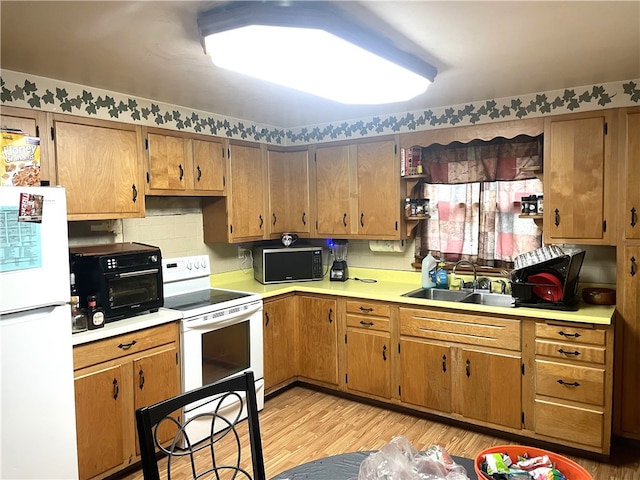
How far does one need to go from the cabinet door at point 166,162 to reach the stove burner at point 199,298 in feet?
2.56

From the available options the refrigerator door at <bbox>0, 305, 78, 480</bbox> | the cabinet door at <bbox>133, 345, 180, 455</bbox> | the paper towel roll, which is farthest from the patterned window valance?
the refrigerator door at <bbox>0, 305, 78, 480</bbox>

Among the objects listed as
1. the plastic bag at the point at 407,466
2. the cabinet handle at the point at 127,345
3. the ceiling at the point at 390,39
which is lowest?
the cabinet handle at the point at 127,345

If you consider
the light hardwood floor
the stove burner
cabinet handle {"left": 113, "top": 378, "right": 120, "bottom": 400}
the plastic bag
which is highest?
the stove burner

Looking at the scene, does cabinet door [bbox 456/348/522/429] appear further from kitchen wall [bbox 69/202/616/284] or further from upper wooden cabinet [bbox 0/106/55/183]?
upper wooden cabinet [bbox 0/106/55/183]

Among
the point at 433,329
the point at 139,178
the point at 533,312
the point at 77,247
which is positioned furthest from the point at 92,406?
the point at 533,312

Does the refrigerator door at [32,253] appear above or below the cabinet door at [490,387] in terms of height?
above

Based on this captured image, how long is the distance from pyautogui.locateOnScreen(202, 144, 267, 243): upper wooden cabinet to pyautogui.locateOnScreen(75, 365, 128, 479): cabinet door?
4.81ft

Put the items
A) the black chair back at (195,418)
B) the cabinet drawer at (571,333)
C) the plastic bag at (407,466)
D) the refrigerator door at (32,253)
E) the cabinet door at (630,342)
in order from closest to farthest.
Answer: the plastic bag at (407,466) → the black chair back at (195,418) → the refrigerator door at (32,253) → the cabinet drawer at (571,333) → the cabinet door at (630,342)

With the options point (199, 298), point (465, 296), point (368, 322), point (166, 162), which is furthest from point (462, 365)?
point (166, 162)

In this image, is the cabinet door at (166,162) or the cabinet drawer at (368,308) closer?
the cabinet door at (166,162)

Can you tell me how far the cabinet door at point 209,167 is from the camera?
354cm

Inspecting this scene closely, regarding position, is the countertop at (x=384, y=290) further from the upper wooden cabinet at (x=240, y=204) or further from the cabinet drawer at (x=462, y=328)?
the upper wooden cabinet at (x=240, y=204)

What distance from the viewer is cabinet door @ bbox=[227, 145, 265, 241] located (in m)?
3.84

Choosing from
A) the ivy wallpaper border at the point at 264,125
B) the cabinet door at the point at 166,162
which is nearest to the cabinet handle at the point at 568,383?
the ivy wallpaper border at the point at 264,125
